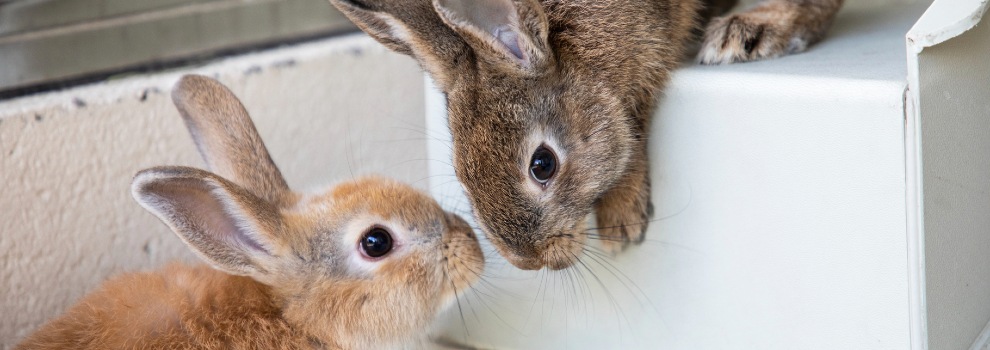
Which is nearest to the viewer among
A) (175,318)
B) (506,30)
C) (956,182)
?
(956,182)

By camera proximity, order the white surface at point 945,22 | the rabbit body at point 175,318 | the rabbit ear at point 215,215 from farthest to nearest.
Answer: the rabbit body at point 175,318
the rabbit ear at point 215,215
the white surface at point 945,22

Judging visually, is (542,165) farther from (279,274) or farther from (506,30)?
(279,274)

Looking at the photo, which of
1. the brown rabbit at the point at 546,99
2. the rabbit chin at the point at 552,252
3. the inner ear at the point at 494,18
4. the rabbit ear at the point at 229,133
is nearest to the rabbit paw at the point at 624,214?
the brown rabbit at the point at 546,99

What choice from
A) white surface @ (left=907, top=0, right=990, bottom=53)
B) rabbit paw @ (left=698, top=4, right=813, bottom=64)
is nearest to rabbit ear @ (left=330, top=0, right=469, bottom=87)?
rabbit paw @ (left=698, top=4, right=813, bottom=64)

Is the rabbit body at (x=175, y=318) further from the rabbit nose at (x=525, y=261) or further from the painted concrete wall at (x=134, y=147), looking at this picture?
the rabbit nose at (x=525, y=261)

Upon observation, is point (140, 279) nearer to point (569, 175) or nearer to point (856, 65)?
point (569, 175)

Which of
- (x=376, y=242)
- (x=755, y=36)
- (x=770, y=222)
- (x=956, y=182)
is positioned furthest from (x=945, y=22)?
(x=376, y=242)

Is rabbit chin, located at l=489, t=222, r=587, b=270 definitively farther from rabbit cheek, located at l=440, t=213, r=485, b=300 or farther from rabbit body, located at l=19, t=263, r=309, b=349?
rabbit body, located at l=19, t=263, r=309, b=349

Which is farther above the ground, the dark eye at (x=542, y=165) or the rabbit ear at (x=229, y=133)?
the dark eye at (x=542, y=165)
